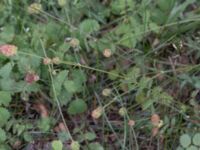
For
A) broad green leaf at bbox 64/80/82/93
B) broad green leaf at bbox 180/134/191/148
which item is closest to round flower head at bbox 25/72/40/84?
broad green leaf at bbox 64/80/82/93

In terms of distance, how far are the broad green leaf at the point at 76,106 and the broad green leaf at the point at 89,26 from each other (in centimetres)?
30

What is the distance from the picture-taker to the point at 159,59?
81.0 inches

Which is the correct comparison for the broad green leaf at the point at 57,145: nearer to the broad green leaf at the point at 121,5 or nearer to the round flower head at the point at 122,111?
the round flower head at the point at 122,111

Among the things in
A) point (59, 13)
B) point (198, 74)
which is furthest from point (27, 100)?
point (198, 74)

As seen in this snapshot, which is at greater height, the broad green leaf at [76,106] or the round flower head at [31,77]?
the round flower head at [31,77]

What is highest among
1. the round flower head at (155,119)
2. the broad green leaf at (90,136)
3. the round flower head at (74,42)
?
the round flower head at (74,42)

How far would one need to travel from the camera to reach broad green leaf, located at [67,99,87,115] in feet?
6.31

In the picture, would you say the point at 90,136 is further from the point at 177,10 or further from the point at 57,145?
the point at 177,10

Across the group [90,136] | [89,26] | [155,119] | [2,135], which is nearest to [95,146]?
[90,136]

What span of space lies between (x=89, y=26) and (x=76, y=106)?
1.12 feet

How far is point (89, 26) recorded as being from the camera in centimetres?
197

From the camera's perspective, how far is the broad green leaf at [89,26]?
1973mm

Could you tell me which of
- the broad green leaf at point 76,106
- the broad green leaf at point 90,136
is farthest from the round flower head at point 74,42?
the broad green leaf at point 90,136

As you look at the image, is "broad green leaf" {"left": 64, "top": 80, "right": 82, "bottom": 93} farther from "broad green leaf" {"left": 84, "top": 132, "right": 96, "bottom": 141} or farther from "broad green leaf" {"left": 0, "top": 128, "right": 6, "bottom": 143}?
"broad green leaf" {"left": 0, "top": 128, "right": 6, "bottom": 143}
